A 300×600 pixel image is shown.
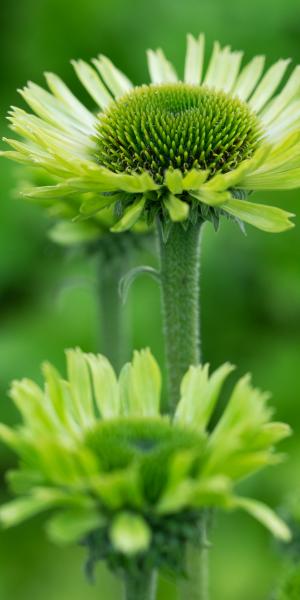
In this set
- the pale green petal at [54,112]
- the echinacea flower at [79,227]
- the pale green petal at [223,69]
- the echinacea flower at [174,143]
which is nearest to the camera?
the echinacea flower at [174,143]

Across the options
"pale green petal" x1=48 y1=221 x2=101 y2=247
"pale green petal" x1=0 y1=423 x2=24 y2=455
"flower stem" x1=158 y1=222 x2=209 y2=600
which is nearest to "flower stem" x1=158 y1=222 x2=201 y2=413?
"flower stem" x1=158 y1=222 x2=209 y2=600

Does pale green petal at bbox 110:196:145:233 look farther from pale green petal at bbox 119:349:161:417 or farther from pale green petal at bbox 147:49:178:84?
pale green petal at bbox 147:49:178:84

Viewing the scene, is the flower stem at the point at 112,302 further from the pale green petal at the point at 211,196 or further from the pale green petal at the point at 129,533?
the pale green petal at the point at 129,533

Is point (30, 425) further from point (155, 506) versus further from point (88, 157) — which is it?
point (88, 157)

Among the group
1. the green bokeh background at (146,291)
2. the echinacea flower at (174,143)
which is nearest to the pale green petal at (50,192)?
the echinacea flower at (174,143)

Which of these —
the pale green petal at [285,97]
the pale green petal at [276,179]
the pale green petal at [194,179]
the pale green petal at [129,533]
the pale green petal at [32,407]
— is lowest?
the pale green petal at [129,533]

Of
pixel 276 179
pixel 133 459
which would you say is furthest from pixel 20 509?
pixel 276 179

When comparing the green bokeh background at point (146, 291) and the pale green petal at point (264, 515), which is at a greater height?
the green bokeh background at point (146, 291)
